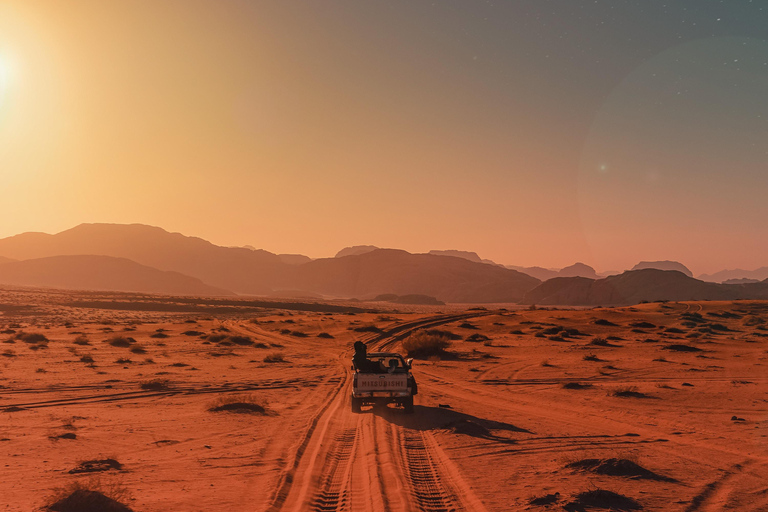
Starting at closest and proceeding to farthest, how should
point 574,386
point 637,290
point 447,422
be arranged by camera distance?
point 447,422
point 574,386
point 637,290

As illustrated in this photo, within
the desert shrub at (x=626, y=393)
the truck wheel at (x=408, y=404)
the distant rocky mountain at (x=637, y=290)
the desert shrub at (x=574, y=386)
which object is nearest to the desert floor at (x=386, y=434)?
the desert shrub at (x=626, y=393)

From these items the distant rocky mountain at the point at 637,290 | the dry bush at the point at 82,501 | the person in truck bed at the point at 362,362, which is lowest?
the dry bush at the point at 82,501

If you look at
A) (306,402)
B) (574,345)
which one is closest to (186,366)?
(306,402)

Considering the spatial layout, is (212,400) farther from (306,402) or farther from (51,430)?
(51,430)

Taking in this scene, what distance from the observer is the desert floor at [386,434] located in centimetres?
932

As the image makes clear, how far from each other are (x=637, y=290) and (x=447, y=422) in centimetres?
17704

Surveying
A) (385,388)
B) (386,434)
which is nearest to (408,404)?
(385,388)

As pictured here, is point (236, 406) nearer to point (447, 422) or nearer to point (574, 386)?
point (447, 422)

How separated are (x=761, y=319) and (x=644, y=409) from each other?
50.0 metres

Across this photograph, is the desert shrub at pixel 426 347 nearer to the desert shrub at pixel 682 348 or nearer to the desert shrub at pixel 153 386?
the desert shrub at pixel 682 348

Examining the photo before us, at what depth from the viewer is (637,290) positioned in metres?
175

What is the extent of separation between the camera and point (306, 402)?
19422 millimetres

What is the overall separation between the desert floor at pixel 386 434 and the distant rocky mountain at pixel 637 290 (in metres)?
146

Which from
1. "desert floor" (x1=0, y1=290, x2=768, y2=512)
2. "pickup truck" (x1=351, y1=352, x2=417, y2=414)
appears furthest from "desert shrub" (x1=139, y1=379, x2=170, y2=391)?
"pickup truck" (x1=351, y1=352, x2=417, y2=414)
